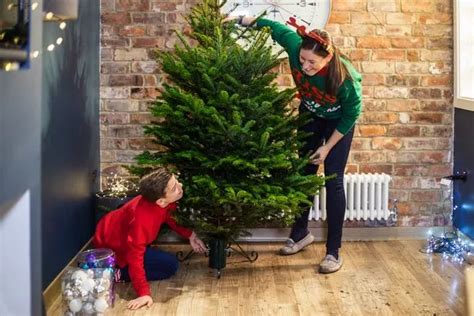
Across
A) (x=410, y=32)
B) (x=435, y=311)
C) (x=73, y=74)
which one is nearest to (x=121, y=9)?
(x=73, y=74)

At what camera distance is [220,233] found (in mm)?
3223

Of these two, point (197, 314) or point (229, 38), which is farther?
point (229, 38)

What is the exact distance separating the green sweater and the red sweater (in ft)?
2.90

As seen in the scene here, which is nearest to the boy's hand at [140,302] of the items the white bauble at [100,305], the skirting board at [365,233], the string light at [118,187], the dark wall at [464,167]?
the white bauble at [100,305]

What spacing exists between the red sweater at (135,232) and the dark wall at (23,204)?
60 centimetres

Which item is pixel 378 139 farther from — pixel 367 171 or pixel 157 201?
pixel 157 201

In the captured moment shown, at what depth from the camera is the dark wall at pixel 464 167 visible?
3.63 m

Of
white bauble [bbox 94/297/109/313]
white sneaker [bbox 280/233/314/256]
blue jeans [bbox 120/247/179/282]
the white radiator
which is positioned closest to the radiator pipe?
the white radiator

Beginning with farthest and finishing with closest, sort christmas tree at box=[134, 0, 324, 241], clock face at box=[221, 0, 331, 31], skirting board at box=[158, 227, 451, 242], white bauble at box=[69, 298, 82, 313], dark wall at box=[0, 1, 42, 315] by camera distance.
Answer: skirting board at box=[158, 227, 451, 242], clock face at box=[221, 0, 331, 31], christmas tree at box=[134, 0, 324, 241], white bauble at box=[69, 298, 82, 313], dark wall at box=[0, 1, 42, 315]

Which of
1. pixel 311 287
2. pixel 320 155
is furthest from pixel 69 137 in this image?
pixel 311 287

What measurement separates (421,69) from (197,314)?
82.6 inches

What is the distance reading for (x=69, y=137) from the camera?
10.2ft

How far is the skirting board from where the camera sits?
3867mm

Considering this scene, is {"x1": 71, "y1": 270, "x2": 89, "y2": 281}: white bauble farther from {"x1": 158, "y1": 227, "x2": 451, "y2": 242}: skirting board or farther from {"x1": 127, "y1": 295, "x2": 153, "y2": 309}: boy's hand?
{"x1": 158, "y1": 227, "x2": 451, "y2": 242}: skirting board
